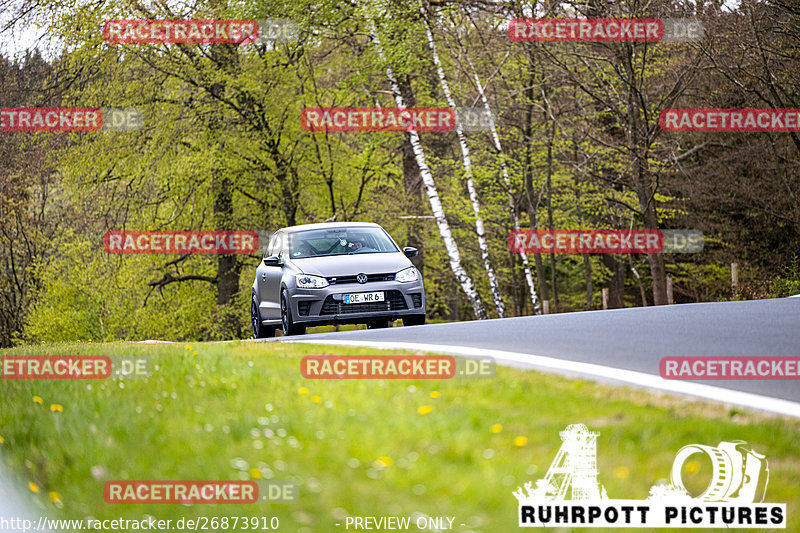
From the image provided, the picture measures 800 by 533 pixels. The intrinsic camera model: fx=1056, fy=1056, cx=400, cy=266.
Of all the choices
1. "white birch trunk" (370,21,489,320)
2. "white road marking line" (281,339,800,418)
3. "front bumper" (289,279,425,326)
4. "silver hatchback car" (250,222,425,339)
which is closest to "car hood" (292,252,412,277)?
"silver hatchback car" (250,222,425,339)

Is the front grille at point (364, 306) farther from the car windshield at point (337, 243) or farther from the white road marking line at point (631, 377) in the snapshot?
the white road marking line at point (631, 377)

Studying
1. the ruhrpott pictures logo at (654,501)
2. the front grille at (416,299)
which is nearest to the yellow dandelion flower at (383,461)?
the ruhrpott pictures logo at (654,501)

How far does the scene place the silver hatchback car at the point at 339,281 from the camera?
621 inches

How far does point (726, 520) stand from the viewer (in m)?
5.63

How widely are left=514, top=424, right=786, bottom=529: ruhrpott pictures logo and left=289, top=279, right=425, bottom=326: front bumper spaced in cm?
969

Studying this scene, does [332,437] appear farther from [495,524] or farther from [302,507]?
[495,524]

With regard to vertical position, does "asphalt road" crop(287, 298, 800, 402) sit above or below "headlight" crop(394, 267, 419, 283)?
below

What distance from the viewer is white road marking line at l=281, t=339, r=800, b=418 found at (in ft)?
25.6

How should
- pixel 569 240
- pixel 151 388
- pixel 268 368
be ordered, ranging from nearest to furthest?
1. pixel 151 388
2. pixel 268 368
3. pixel 569 240

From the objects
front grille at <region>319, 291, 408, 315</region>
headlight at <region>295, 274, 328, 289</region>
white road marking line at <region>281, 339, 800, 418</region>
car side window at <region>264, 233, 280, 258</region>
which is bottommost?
front grille at <region>319, 291, 408, 315</region>

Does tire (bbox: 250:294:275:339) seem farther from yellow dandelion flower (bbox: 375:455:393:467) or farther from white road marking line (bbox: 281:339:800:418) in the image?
yellow dandelion flower (bbox: 375:455:393:467)

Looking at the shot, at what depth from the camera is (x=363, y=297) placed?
15789 millimetres

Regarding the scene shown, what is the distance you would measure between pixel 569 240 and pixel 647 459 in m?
34.4

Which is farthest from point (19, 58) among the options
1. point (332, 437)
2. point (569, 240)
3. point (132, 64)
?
point (332, 437)
